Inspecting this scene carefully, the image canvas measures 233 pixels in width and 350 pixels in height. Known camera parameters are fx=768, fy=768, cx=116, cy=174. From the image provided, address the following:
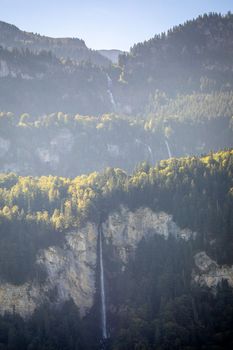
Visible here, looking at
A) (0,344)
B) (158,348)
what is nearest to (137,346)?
(158,348)

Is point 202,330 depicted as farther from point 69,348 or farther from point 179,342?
point 69,348

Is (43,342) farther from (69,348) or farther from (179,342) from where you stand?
(179,342)

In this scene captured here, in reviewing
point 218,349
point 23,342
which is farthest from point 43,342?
point 218,349

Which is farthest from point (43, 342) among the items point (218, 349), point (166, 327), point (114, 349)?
point (218, 349)

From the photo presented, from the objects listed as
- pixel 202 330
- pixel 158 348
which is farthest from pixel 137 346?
pixel 202 330

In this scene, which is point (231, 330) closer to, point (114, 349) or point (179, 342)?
point (179, 342)

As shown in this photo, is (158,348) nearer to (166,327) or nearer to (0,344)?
(166,327)
